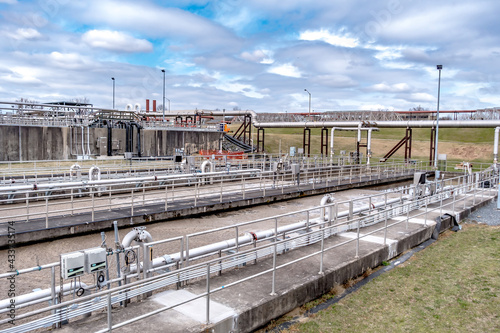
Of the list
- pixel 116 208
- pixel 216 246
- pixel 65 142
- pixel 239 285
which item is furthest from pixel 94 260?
pixel 65 142

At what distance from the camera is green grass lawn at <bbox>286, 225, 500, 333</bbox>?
21.8 feet

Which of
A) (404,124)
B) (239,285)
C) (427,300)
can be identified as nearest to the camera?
Answer: (239,285)

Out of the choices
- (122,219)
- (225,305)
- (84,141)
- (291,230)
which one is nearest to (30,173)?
(84,141)

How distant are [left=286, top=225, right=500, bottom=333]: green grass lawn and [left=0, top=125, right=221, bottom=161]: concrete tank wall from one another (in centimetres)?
3366

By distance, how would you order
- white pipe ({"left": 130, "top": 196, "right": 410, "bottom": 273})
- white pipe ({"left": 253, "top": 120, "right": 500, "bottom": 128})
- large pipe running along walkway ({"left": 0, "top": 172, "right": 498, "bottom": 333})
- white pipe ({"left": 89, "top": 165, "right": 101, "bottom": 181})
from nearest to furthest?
1. large pipe running along walkway ({"left": 0, "top": 172, "right": 498, "bottom": 333})
2. white pipe ({"left": 130, "top": 196, "right": 410, "bottom": 273})
3. white pipe ({"left": 89, "top": 165, "right": 101, "bottom": 181})
4. white pipe ({"left": 253, "top": 120, "right": 500, "bottom": 128})

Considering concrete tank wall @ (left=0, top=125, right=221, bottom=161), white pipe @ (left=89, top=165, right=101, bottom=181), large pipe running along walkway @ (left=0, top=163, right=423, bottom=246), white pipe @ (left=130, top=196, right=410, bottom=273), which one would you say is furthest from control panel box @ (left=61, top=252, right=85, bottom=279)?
concrete tank wall @ (left=0, top=125, right=221, bottom=161)

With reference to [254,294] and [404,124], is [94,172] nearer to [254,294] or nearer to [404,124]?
[254,294]

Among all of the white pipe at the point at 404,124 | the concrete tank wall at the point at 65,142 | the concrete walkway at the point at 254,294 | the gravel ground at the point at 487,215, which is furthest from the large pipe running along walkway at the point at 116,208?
the concrete tank wall at the point at 65,142

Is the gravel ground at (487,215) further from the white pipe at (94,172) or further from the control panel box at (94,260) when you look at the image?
the white pipe at (94,172)

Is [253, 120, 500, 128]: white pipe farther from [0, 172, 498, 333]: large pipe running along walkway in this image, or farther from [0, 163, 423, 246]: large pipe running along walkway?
[0, 172, 498, 333]: large pipe running along walkway

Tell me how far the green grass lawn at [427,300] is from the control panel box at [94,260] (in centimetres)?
339

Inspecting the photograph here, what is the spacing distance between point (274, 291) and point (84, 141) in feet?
114

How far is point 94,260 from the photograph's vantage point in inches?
234

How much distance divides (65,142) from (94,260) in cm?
3403
